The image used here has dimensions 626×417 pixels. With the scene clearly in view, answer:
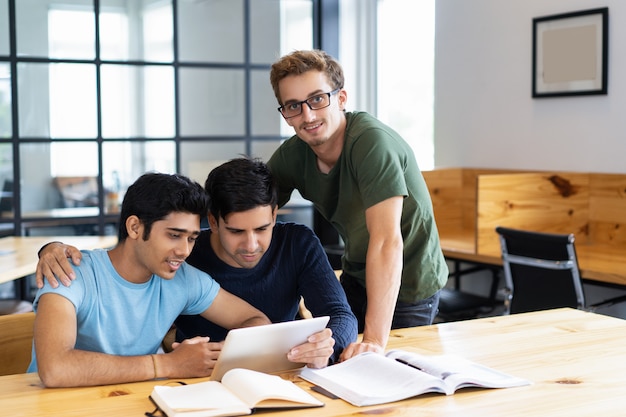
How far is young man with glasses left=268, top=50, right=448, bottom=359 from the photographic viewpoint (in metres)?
1.95

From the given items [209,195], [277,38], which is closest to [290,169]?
[209,195]

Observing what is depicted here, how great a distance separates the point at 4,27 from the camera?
4.28 metres

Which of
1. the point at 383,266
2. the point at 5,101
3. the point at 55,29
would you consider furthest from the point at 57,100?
the point at 383,266

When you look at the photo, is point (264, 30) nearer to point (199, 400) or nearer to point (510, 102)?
point (510, 102)

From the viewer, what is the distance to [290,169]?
230 centimetres

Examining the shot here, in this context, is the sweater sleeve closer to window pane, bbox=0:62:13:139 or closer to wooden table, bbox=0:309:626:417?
wooden table, bbox=0:309:626:417

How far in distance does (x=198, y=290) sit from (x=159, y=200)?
24 centimetres

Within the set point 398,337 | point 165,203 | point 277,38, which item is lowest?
point 398,337

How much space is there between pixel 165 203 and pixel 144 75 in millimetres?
3002

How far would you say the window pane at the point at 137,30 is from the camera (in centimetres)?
453

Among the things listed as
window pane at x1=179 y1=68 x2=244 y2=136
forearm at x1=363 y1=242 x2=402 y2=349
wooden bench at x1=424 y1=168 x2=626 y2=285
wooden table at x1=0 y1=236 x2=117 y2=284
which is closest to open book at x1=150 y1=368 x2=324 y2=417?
forearm at x1=363 y1=242 x2=402 y2=349

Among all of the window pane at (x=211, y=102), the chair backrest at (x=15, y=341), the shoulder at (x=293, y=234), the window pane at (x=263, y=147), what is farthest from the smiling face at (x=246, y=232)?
the window pane at (x=263, y=147)

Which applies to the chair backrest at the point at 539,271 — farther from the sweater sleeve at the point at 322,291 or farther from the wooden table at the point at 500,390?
the sweater sleeve at the point at 322,291

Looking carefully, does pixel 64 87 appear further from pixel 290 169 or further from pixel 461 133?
pixel 290 169
